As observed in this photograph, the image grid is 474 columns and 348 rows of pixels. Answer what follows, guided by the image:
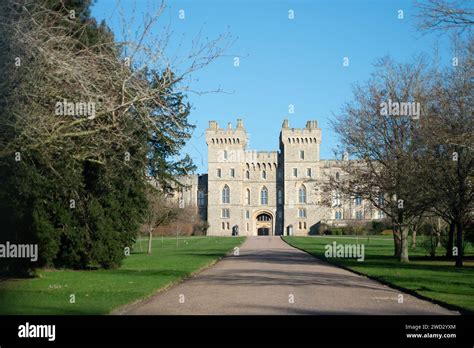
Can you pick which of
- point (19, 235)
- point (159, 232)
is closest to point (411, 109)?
point (19, 235)

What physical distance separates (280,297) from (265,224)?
75625mm

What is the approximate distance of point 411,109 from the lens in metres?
23.9

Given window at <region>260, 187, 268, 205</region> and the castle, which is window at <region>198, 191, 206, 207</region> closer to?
the castle

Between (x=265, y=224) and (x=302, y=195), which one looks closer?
(x=302, y=195)

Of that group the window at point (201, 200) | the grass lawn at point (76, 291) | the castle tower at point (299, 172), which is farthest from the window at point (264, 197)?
the grass lawn at point (76, 291)

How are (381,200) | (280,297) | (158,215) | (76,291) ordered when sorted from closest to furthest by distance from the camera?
1. (280,297)
2. (76,291)
3. (381,200)
4. (158,215)

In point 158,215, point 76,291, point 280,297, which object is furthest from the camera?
point 158,215

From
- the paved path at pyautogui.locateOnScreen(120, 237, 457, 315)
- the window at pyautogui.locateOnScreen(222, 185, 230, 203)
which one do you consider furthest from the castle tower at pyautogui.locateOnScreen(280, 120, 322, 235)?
the paved path at pyautogui.locateOnScreen(120, 237, 457, 315)

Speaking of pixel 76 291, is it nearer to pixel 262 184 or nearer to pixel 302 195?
pixel 302 195

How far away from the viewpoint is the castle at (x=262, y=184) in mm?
84938

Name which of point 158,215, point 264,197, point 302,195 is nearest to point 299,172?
point 302,195

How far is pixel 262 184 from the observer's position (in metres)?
87.9
